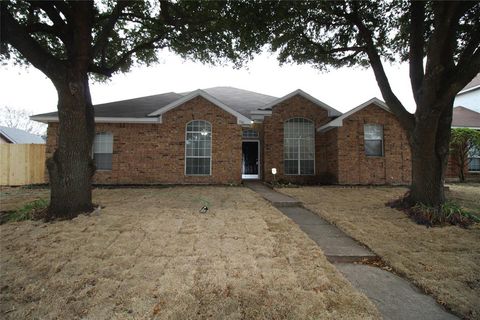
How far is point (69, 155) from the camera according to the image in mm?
5270

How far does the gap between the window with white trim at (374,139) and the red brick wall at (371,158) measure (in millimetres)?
181

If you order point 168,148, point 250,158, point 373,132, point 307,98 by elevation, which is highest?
point 307,98

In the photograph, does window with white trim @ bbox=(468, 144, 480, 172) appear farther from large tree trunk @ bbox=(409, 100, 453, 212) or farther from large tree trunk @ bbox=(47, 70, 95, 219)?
large tree trunk @ bbox=(47, 70, 95, 219)

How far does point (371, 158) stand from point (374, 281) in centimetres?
1024

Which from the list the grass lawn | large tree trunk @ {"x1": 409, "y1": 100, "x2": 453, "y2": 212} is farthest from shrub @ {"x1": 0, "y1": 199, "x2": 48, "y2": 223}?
large tree trunk @ {"x1": 409, "y1": 100, "x2": 453, "y2": 212}

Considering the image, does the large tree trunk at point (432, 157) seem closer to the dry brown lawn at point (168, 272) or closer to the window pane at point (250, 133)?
the dry brown lawn at point (168, 272)

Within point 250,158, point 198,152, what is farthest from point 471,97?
point 198,152

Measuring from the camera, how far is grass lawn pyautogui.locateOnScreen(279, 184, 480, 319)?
111 inches

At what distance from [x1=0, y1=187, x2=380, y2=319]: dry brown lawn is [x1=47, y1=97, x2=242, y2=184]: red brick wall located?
6.40 m

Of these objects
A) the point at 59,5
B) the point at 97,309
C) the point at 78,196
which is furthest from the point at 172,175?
the point at 97,309

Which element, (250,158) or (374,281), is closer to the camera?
(374,281)

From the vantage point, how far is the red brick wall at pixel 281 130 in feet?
42.5

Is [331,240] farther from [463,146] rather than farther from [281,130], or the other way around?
[463,146]

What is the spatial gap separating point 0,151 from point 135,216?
36.7 ft
